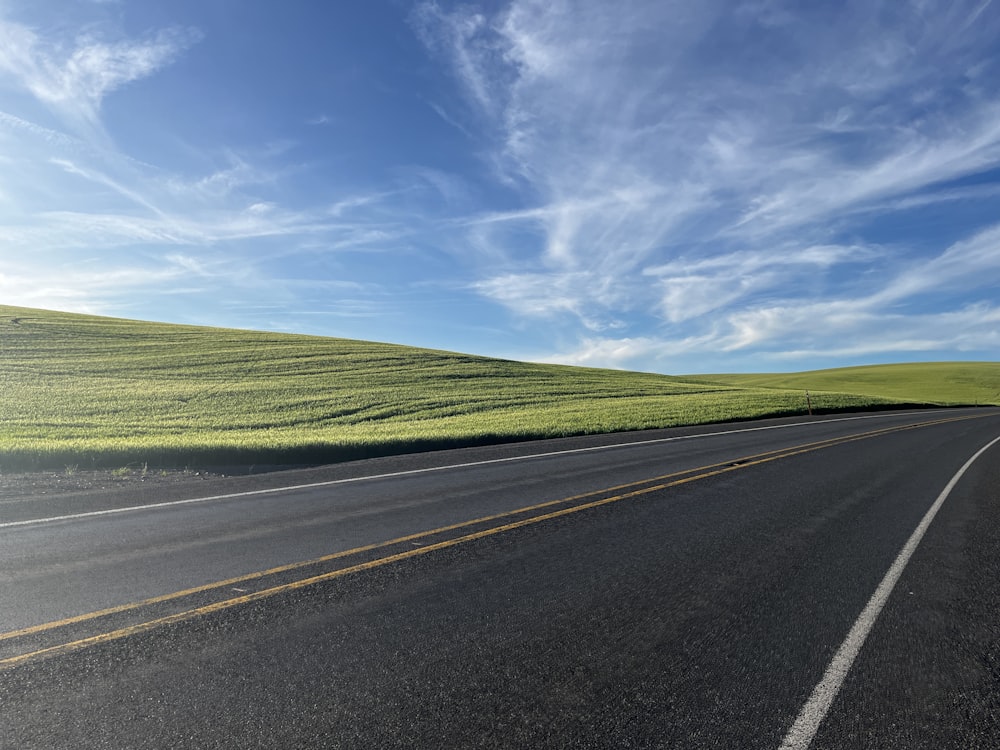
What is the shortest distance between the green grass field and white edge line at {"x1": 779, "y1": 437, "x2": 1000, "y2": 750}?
508 inches

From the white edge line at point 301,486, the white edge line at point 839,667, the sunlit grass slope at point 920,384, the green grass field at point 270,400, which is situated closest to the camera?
the white edge line at point 839,667

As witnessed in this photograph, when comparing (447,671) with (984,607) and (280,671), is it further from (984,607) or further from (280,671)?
(984,607)

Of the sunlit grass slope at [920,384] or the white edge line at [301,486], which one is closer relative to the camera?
the white edge line at [301,486]

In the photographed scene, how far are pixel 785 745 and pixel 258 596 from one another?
3871mm

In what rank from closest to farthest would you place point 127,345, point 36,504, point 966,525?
1. point 966,525
2. point 36,504
3. point 127,345

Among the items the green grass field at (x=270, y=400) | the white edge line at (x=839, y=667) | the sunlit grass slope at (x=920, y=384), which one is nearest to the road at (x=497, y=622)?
the white edge line at (x=839, y=667)

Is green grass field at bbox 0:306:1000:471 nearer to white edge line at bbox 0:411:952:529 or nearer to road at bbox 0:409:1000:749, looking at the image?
white edge line at bbox 0:411:952:529

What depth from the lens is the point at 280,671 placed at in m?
3.88

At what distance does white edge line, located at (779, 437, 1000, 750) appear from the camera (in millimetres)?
3357

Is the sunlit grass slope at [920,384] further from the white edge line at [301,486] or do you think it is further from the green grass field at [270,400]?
the white edge line at [301,486]

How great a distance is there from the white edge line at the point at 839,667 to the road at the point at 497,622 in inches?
1.0

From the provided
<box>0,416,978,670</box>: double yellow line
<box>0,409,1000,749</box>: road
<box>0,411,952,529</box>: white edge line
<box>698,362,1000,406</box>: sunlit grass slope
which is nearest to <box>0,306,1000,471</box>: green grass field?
<box>0,411,952,529</box>: white edge line

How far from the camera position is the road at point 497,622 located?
11.2ft

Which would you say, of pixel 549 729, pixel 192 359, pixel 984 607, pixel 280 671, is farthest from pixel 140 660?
pixel 192 359
